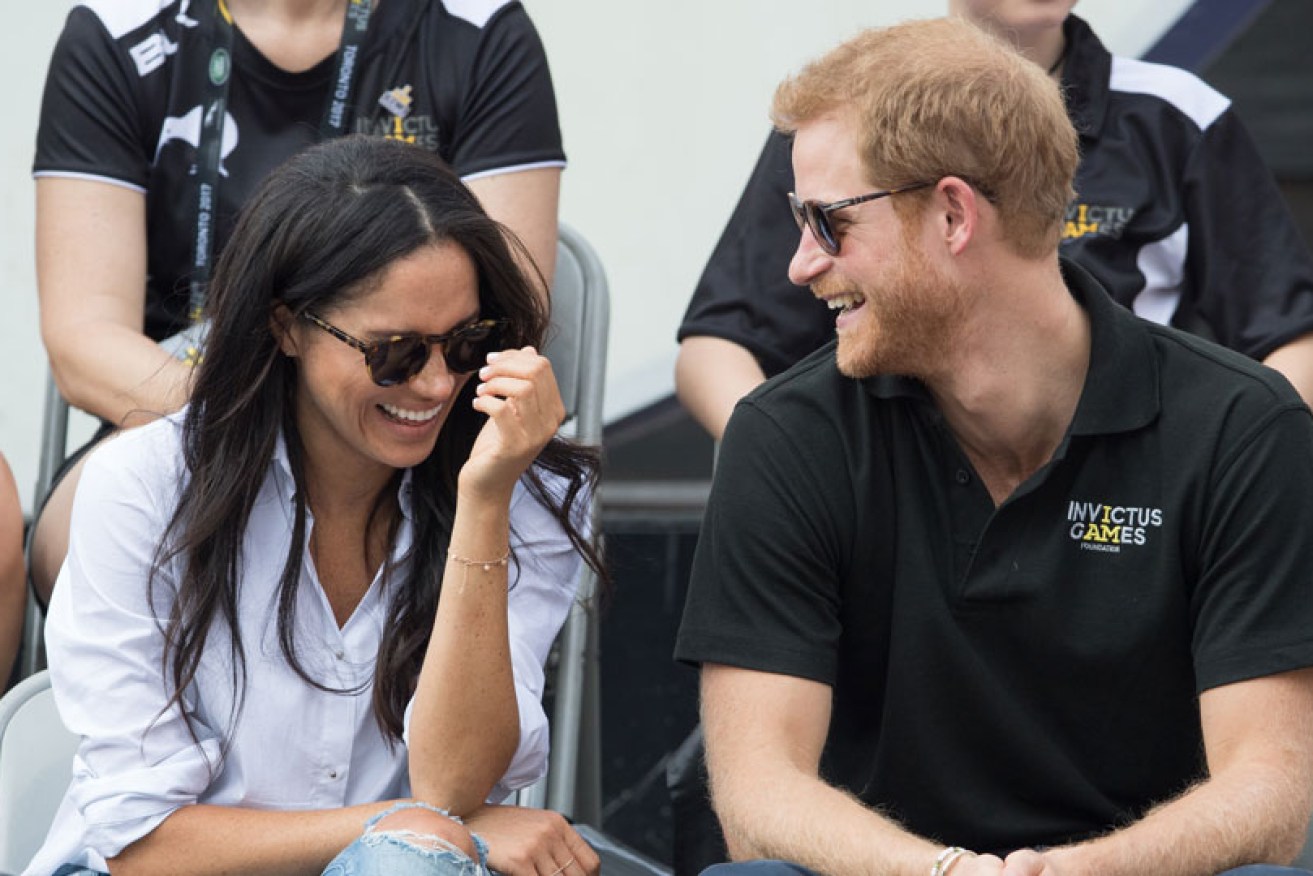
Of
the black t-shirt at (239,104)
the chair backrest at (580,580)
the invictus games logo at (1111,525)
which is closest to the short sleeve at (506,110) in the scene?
the black t-shirt at (239,104)

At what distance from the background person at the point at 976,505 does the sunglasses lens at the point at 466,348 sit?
341mm

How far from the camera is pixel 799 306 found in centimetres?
326

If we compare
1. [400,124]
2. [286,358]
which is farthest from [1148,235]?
[286,358]

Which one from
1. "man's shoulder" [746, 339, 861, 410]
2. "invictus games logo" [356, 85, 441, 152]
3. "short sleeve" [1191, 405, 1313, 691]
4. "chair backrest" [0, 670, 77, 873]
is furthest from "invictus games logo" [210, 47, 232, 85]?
"short sleeve" [1191, 405, 1313, 691]

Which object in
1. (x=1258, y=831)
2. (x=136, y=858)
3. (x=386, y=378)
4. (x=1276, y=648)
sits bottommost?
(x=136, y=858)

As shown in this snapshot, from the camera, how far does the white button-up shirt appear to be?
2357 millimetres

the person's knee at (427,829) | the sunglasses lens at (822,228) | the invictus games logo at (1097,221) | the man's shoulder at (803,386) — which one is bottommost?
the person's knee at (427,829)

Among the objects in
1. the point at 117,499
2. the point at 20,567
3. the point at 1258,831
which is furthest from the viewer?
the point at 20,567

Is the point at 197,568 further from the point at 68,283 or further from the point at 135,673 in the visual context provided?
the point at 68,283

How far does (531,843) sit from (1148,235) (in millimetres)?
1541

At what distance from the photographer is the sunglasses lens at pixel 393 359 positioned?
2.41m

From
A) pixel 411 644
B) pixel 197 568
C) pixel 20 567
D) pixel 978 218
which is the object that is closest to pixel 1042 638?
pixel 978 218

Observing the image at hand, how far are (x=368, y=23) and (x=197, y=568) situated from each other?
1.17 m

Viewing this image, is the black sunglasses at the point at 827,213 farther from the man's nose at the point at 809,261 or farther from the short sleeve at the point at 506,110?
the short sleeve at the point at 506,110
